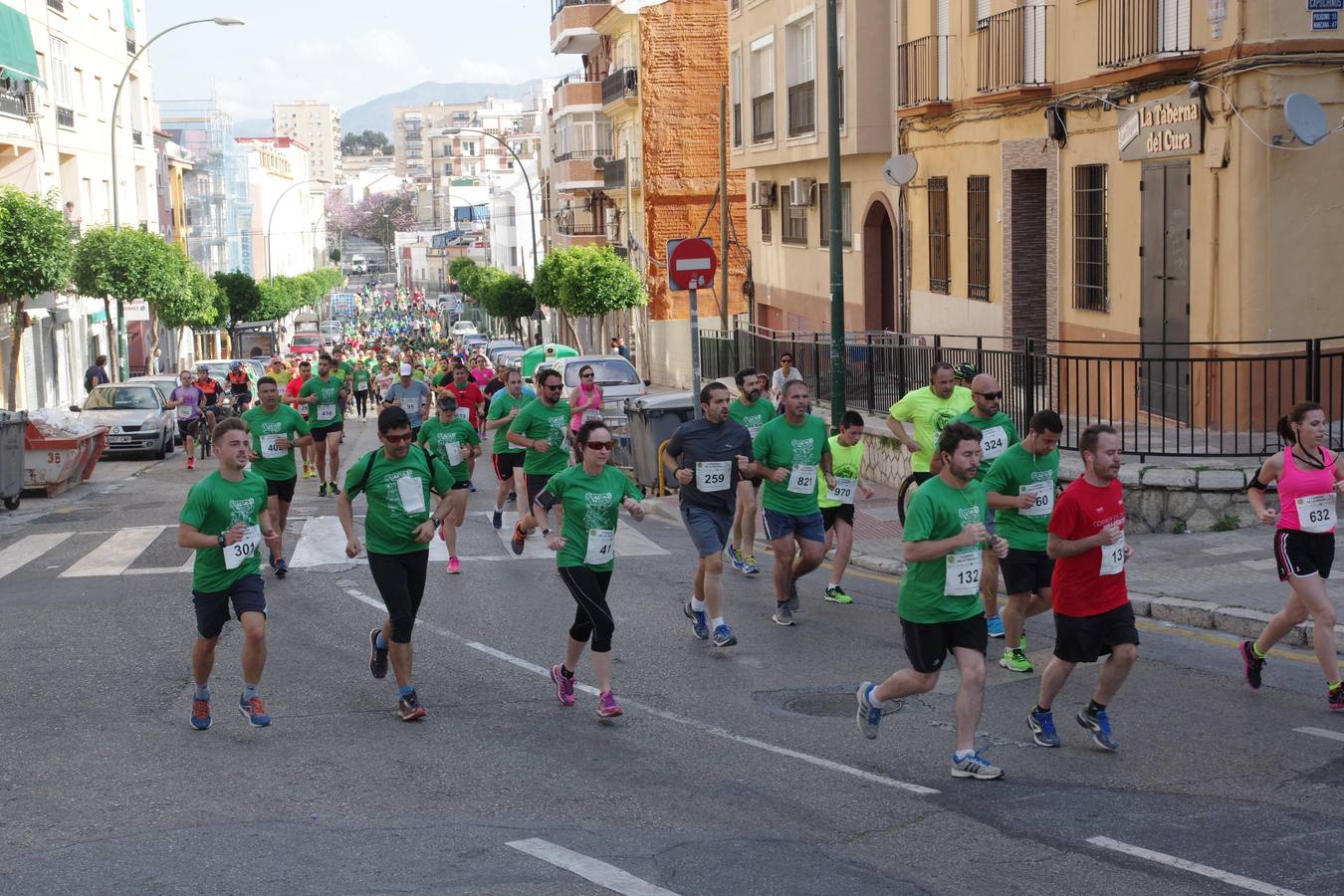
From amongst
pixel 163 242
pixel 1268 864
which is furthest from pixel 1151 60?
pixel 163 242

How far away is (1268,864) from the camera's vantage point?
6.39 metres

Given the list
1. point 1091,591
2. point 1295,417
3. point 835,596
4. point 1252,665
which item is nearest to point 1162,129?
point 835,596

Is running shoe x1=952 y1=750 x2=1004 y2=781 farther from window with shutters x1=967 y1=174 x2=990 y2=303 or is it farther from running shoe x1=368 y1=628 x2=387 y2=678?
window with shutters x1=967 y1=174 x2=990 y2=303

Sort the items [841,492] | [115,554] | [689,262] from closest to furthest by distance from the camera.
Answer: [841,492] < [115,554] < [689,262]

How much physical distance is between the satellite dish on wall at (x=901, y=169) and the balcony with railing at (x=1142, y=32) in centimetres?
669

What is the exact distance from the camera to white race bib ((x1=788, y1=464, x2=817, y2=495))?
1159cm

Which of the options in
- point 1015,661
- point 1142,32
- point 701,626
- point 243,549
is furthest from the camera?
point 1142,32

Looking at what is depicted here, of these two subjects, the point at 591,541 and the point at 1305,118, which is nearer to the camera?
the point at 591,541

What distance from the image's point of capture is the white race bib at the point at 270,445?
14.4 m

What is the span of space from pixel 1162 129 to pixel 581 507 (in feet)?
33.2

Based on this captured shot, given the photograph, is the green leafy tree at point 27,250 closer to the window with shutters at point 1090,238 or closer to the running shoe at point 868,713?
the window with shutters at point 1090,238

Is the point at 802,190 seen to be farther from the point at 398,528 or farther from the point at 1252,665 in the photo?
the point at 398,528

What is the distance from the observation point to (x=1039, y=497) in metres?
9.34

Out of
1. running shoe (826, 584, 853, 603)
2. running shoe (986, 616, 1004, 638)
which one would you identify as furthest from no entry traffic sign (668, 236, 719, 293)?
running shoe (986, 616, 1004, 638)
